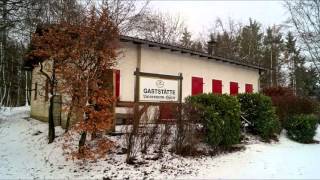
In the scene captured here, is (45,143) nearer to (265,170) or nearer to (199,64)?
(265,170)

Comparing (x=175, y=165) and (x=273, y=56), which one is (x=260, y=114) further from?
(x=273, y=56)

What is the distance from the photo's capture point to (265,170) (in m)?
10.3

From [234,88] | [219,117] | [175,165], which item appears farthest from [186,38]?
[175,165]

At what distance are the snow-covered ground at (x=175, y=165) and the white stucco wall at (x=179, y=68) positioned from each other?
4112 mm

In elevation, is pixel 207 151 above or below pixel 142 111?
below

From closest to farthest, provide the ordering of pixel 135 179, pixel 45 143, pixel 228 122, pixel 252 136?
pixel 135 179
pixel 228 122
pixel 45 143
pixel 252 136

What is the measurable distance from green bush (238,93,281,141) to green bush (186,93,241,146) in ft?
5.77

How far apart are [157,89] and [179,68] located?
380cm

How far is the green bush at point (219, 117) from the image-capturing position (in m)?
11.5

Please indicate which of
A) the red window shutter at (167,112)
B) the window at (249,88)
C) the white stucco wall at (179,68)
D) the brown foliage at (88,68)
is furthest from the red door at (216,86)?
the brown foliage at (88,68)

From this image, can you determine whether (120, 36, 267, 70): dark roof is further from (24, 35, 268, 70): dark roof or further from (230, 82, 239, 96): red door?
(230, 82, 239, 96): red door

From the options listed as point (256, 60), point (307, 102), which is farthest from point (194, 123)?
point (256, 60)

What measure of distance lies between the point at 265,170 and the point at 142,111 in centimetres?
395

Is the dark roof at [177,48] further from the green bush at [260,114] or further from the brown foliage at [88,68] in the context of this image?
the green bush at [260,114]
